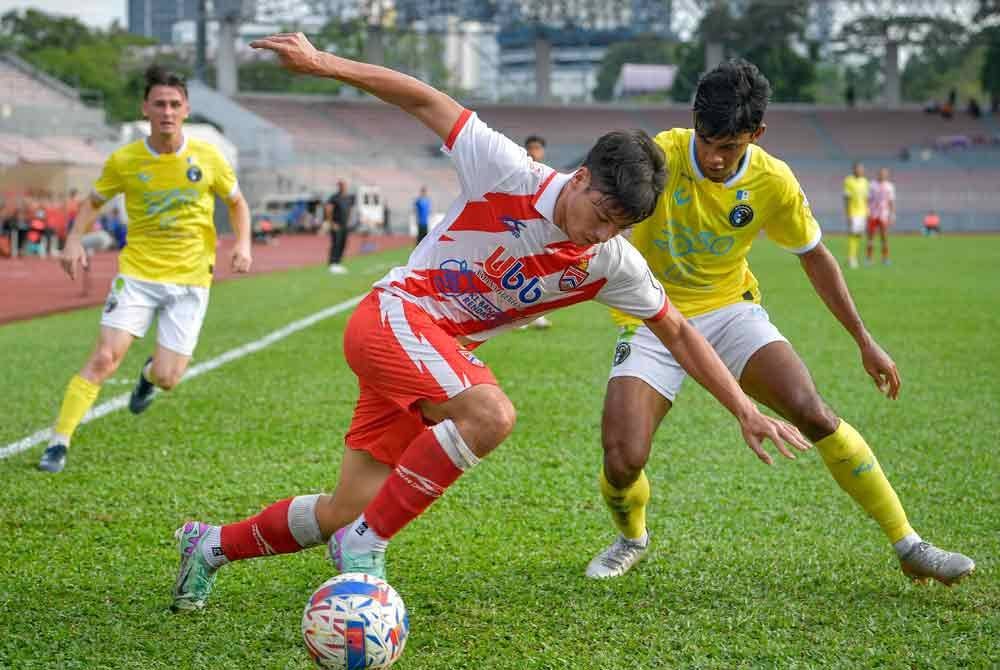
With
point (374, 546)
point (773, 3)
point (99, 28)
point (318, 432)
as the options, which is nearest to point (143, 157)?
point (318, 432)

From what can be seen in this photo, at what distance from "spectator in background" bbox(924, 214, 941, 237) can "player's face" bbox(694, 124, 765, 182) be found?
50.8 m

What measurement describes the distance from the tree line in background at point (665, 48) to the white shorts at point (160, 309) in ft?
178

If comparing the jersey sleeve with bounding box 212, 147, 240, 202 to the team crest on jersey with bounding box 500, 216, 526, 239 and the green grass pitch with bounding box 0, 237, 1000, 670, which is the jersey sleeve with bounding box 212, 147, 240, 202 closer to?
the green grass pitch with bounding box 0, 237, 1000, 670

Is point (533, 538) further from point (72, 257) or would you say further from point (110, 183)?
point (110, 183)

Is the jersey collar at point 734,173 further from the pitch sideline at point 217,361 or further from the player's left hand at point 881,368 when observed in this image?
the pitch sideline at point 217,361

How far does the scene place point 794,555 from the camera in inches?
211

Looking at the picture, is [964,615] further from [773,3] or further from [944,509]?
[773,3]

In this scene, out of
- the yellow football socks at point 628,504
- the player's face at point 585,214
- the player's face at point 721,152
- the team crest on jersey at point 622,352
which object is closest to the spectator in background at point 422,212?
the team crest on jersey at point 622,352

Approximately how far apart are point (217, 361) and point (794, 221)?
8099 millimetres

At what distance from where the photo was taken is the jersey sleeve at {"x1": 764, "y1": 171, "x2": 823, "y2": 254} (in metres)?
5.05

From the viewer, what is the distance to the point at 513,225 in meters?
3.96

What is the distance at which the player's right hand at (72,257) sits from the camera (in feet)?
24.4

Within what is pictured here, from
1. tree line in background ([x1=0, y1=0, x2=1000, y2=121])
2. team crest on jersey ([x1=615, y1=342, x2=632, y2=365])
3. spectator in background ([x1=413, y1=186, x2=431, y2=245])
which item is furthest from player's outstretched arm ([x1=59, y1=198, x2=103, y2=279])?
tree line in background ([x1=0, y1=0, x2=1000, y2=121])

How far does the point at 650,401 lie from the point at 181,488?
2.78 metres
